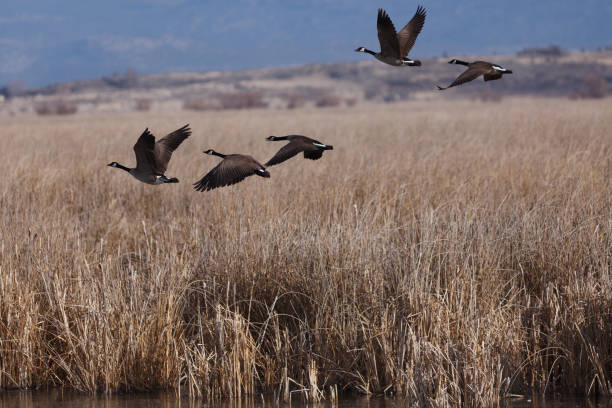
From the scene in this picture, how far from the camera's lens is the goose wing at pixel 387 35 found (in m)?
6.12


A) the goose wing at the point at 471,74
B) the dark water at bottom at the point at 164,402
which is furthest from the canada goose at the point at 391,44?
the dark water at bottom at the point at 164,402

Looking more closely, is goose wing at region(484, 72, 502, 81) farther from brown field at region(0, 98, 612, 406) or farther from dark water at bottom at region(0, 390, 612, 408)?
dark water at bottom at region(0, 390, 612, 408)

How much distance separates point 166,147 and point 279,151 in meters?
0.99

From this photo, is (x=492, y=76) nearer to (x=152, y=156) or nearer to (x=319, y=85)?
(x=152, y=156)

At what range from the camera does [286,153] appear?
19.3 ft

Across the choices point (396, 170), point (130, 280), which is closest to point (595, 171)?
point (396, 170)

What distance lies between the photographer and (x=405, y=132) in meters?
23.0

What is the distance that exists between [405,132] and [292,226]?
15147mm

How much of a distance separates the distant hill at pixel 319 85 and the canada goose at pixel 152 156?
7025 cm

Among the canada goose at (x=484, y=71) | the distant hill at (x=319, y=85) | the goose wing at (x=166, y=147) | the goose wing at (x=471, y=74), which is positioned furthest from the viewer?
the distant hill at (x=319, y=85)

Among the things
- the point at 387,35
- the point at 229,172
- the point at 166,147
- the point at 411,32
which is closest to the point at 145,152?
the point at 166,147

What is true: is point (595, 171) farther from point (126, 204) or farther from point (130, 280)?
point (130, 280)

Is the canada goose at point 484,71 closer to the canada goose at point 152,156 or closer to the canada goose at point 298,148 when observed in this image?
the canada goose at point 298,148

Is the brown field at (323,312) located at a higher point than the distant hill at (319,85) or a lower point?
lower
